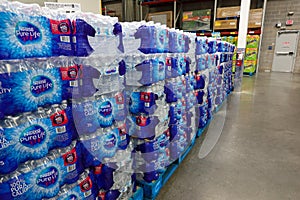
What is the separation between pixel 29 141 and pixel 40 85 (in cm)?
26

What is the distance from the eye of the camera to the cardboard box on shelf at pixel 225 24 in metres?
9.09

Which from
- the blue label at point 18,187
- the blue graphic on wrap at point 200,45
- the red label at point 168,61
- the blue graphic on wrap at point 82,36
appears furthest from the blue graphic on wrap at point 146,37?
the blue graphic on wrap at point 200,45

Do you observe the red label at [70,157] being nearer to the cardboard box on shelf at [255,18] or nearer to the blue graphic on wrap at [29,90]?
the blue graphic on wrap at [29,90]

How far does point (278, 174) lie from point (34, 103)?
2.42m

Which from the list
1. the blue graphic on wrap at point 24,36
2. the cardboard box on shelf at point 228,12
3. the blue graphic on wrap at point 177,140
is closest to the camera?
the blue graphic on wrap at point 24,36

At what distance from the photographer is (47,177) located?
3.22ft

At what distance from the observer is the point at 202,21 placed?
9.88 m

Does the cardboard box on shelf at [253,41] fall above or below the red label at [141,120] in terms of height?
above

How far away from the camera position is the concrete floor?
74.0 inches

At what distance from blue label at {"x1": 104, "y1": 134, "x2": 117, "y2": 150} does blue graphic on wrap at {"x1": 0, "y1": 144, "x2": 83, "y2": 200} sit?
24 cm

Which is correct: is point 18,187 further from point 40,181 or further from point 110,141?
point 110,141

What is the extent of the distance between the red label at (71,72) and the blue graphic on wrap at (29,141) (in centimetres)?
19

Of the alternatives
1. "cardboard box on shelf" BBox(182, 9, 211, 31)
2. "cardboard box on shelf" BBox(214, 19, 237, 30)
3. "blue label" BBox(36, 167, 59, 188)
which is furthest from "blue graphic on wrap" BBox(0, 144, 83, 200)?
"cardboard box on shelf" BBox(182, 9, 211, 31)

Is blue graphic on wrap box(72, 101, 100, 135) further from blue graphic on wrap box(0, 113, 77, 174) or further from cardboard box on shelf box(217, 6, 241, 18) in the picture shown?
cardboard box on shelf box(217, 6, 241, 18)
